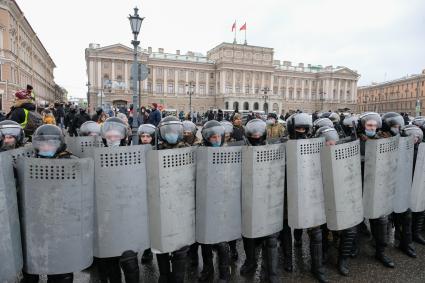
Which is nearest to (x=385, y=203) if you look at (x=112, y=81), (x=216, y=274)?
(x=216, y=274)

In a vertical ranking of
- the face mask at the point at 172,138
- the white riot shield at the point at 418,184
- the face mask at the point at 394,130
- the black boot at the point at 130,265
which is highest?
the face mask at the point at 394,130

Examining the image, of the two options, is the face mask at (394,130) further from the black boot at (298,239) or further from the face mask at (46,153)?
the face mask at (46,153)

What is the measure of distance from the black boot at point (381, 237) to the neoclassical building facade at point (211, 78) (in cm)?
6924

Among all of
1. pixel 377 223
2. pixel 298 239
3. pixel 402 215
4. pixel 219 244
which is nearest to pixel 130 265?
pixel 219 244

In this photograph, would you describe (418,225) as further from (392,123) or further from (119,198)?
(119,198)

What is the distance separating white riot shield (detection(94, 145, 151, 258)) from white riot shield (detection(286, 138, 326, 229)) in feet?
4.93

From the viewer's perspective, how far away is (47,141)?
8.67 feet

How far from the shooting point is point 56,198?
2.38 meters

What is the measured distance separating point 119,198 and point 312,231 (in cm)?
216

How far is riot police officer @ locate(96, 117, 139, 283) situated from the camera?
110 inches

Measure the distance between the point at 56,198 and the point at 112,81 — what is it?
233 feet

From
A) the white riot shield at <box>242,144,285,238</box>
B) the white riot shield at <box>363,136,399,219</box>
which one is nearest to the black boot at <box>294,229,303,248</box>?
the white riot shield at <box>363,136,399,219</box>

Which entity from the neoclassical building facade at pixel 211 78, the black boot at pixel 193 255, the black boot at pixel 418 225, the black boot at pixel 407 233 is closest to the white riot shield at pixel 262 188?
the black boot at pixel 193 255

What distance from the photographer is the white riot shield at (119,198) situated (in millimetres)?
2602
